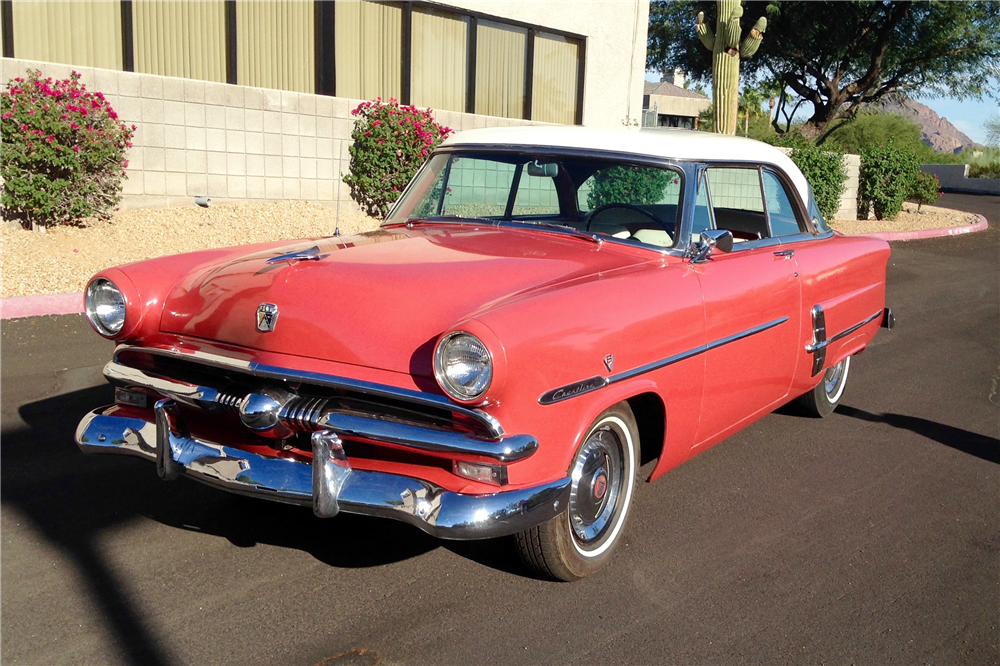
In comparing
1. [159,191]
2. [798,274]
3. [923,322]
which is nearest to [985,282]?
[923,322]

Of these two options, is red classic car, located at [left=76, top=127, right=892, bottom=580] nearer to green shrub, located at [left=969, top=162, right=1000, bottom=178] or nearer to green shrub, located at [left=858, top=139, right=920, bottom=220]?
green shrub, located at [left=858, top=139, right=920, bottom=220]

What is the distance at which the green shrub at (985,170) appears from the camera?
3266cm

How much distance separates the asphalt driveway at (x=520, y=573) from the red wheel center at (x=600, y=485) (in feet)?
0.99

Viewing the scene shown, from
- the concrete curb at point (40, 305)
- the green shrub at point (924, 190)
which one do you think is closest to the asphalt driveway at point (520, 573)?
the concrete curb at point (40, 305)

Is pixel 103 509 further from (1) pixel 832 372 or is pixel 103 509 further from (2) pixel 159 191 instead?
(2) pixel 159 191

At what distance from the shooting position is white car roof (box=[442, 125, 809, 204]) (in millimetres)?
4117

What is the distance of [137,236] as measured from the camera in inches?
396

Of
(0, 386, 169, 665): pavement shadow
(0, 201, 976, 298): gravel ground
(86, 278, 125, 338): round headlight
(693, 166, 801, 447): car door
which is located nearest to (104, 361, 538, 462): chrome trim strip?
(0, 386, 169, 665): pavement shadow

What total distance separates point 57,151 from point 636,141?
24.9 ft

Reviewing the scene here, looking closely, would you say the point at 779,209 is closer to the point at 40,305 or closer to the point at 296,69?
the point at 40,305

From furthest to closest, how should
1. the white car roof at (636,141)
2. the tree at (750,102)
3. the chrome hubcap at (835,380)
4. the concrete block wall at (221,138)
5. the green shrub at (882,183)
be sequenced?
the tree at (750,102), the green shrub at (882,183), the concrete block wall at (221,138), the chrome hubcap at (835,380), the white car roof at (636,141)

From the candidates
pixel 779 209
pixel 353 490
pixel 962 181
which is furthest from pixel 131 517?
pixel 962 181

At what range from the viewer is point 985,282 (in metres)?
11.6

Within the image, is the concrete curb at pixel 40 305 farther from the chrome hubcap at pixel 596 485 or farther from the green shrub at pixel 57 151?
the chrome hubcap at pixel 596 485
